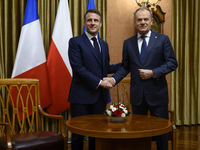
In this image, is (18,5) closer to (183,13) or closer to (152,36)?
(152,36)

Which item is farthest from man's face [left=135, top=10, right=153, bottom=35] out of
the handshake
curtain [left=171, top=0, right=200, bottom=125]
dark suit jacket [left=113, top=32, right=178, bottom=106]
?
curtain [left=171, top=0, right=200, bottom=125]

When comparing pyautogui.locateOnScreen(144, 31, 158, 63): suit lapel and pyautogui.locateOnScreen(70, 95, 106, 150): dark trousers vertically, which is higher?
pyautogui.locateOnScreen(144, 31, 158, 63): suit lapel

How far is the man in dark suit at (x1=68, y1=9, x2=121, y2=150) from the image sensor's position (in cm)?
218

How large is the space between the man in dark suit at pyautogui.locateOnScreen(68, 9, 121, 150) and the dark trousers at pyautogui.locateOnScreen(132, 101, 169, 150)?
1.24ft

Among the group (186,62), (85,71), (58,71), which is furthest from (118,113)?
(186,62)

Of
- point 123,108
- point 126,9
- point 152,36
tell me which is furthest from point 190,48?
point 123,108

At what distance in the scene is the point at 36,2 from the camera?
2.99 m

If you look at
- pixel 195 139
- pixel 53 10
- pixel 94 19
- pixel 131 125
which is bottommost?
pixel 195 139

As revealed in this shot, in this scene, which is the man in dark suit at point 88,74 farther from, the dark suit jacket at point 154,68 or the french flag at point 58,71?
the french flag at point 58,71

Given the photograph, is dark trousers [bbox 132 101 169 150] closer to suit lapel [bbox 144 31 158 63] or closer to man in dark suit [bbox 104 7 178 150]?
man in dark suit [bbox 104 7 178 150]

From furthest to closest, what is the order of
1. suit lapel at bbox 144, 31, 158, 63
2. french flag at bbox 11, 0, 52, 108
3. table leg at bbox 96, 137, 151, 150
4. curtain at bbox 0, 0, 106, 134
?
curtain at bbox 0, 0, 106, 134
french flag at bbox 11, 0, 52, 108
suit lapel at bbox 144, 31, 158, 63
table leg at bbox 96, 137, 151, 150

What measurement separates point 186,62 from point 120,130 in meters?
3.33

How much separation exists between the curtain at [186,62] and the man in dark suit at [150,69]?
92.3 inches

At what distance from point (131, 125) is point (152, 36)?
956 mm
